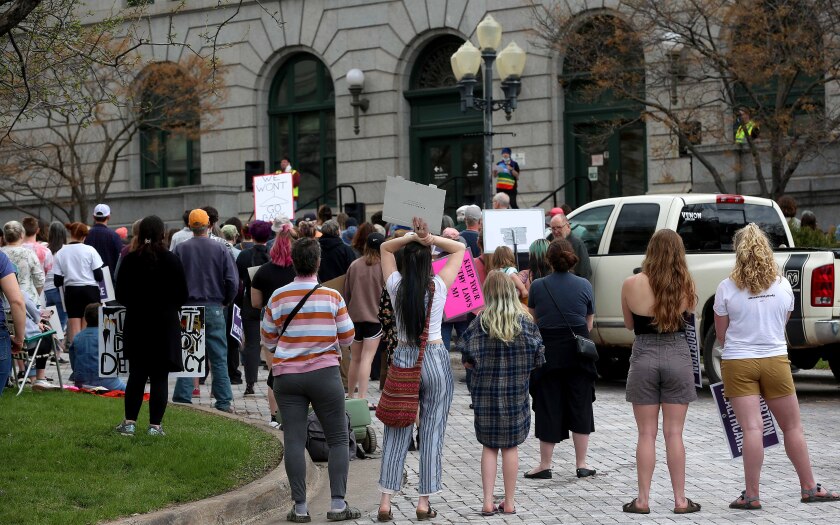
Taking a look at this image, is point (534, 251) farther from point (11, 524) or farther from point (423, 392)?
point (11, 524)

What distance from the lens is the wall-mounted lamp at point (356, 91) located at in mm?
31984

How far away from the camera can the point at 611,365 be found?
17.5 m

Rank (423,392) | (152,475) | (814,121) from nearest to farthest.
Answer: (423,392), (152,475), (814,121)

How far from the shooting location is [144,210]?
35188mm

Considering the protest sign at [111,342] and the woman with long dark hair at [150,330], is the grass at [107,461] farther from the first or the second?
the protest sign at [111,342]

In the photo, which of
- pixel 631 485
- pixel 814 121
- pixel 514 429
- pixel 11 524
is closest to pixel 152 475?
pixel 11 524

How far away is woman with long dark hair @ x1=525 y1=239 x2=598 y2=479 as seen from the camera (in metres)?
10.6

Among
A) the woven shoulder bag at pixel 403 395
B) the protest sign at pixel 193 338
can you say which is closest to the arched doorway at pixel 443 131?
the protest sign at pixel 193 338

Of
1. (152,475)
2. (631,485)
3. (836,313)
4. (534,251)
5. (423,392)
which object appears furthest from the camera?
(836,313)

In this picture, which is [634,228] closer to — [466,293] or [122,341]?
[466,293]

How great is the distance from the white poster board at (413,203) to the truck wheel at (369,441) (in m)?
2.71

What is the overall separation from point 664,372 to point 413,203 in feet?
7.03

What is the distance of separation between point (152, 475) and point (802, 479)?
4535 mm

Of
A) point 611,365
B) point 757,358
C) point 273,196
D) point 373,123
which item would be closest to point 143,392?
point 757,358
